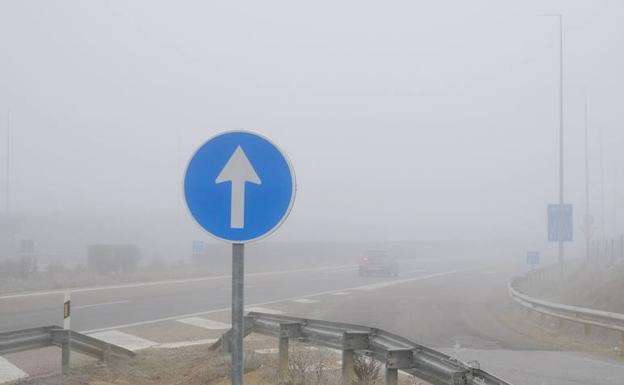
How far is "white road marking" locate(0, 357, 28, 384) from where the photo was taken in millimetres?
8984

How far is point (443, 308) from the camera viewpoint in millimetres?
22312

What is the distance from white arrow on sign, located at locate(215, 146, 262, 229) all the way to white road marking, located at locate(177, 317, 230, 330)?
12.0 m

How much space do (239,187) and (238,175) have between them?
0.25 feet

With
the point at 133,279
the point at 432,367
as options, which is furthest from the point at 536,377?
the point at 133,279

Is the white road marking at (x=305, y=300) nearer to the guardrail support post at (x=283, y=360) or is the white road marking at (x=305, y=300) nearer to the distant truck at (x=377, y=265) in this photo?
the guardrail support post at (x=283, y=360)

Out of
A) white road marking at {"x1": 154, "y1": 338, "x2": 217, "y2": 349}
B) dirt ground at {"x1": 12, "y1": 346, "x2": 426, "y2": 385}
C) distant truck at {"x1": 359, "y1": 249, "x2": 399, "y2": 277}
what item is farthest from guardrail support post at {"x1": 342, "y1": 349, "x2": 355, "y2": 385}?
distant truck at {"x1": 359, "y1": 249, "x2": 399, "y2": 277}

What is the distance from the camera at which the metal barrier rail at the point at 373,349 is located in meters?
5.24

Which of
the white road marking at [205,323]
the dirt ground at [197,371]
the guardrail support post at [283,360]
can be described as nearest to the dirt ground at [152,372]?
the dirt ground at [197,371]

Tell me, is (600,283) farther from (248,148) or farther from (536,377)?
(248,148)

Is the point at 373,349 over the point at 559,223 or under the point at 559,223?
under

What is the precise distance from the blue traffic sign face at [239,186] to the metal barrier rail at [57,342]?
4.32 meters

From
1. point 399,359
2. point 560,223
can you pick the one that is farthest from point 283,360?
point 560,223

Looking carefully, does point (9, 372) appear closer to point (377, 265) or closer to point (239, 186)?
point (239, 186)

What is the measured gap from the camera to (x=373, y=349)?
22.4ft
